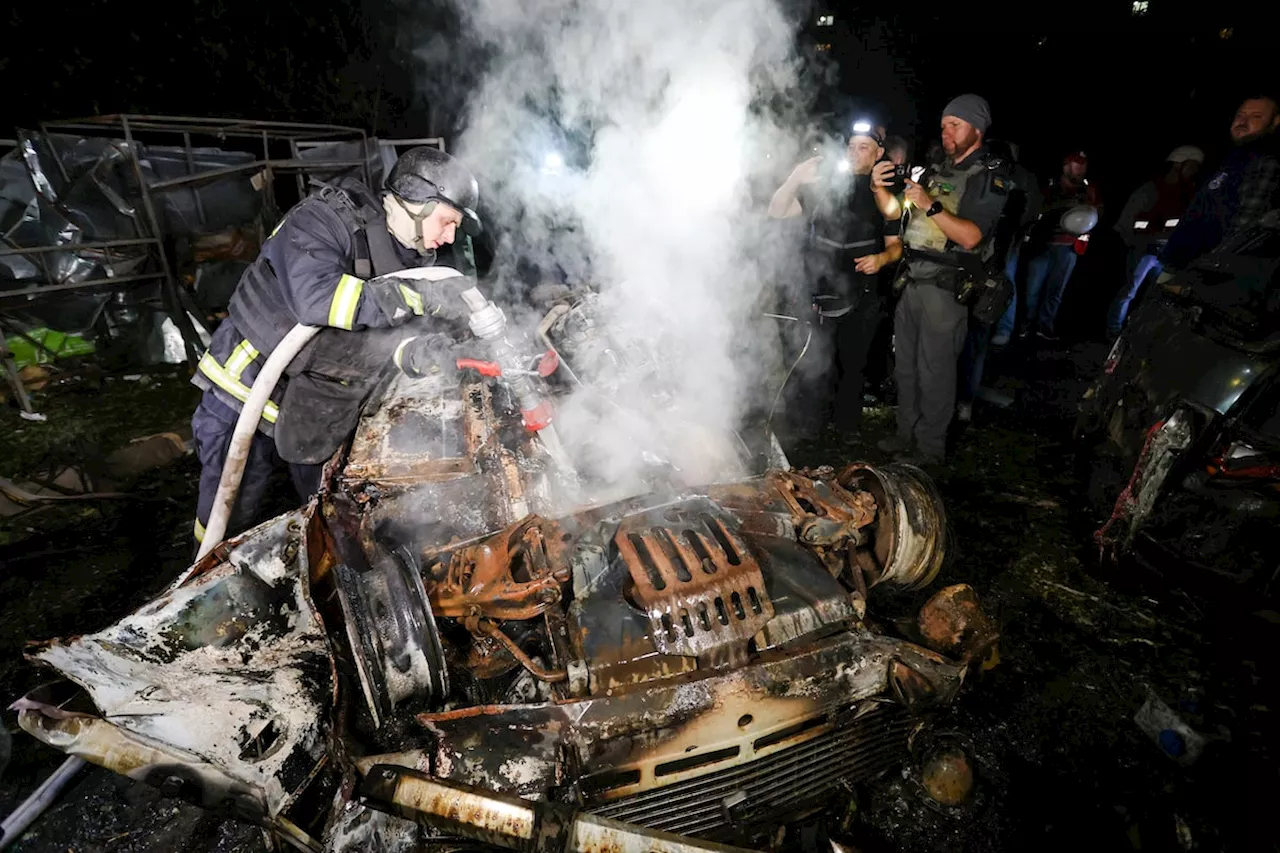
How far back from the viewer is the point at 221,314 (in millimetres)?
7031

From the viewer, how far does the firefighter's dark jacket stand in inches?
106

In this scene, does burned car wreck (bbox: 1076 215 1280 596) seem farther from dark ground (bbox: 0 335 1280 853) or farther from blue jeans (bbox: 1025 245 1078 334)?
blue jeans (bbox: 1025 245 1078 334)

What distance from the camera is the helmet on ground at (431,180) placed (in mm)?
2863

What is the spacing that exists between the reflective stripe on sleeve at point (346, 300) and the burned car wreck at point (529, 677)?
100cm

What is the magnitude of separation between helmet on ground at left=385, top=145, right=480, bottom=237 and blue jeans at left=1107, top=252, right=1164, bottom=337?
258 inches

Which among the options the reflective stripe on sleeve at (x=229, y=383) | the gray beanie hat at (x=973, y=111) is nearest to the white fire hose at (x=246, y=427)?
the reflective stripe on sleeve at (x=229, y=383)

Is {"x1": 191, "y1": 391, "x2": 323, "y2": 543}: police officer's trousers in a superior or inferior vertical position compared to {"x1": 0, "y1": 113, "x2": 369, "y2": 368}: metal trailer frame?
inferior

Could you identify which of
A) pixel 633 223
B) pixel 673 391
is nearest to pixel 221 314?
pixel 633 223

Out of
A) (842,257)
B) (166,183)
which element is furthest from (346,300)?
(166,183)

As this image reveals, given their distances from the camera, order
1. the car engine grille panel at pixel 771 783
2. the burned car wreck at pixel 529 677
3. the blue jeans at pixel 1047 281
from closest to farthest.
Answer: the burned car wreck at pixel 529 677
the car engine grille panel at pixel 771 783
the blue jeans at pixel 1047 281

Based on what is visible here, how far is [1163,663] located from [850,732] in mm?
2099

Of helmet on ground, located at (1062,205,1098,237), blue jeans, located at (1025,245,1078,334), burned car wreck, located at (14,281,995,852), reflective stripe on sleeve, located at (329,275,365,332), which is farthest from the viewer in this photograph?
blue jeans, located at (1025,245,1078,334)

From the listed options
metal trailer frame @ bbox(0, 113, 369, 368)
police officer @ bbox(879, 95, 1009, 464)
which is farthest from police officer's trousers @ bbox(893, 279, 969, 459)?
metal trailer frame @ bbox(0, 113, 369, 368)

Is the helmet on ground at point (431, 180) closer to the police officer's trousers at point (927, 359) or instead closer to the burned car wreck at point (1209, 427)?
the police officer's trousers at point (927, 359)
